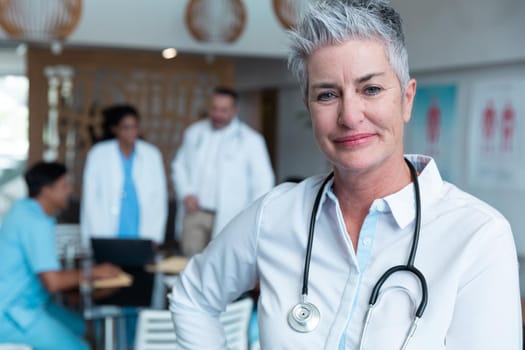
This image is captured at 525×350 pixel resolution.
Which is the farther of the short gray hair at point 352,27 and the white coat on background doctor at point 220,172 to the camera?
the white coat on background doctor at point 220,172

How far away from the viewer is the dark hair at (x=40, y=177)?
10.8 feet

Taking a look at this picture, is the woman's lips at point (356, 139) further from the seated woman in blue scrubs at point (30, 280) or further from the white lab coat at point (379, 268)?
the seated woman in blue scrubs at point (30, 280)

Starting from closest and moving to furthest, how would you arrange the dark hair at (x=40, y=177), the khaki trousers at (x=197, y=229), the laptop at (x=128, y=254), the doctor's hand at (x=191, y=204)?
the dark hair at (x=40, y=177), the laptop at (x=128, y=254), the khaki trousers at (x=197, y=229), the doctor's hand at (x=191, y=204)

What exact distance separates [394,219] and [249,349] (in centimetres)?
226

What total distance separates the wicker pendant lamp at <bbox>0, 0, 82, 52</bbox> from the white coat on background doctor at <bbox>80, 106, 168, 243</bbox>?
83 cm

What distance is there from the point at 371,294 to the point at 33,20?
4.78 m

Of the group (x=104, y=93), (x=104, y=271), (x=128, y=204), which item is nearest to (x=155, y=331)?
(x=104, y=271)

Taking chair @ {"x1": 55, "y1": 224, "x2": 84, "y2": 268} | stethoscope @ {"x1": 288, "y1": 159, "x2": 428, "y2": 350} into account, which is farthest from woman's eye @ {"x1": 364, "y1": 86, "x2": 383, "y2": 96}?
chair @ {"x1": 55, "y1": 224, "x2": 84, "y2": 268}

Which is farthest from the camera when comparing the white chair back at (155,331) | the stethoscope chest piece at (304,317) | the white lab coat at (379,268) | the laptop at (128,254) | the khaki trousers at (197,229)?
the khaki trousers at (197,229)

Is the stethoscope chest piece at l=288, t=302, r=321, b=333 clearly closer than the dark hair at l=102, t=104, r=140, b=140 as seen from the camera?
Yes

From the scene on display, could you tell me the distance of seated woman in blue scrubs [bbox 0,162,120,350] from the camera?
9.98ft

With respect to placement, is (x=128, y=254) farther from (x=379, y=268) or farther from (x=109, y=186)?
(x=379, y=268)

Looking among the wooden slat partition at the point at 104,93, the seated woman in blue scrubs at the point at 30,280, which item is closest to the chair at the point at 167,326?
the seated woman in blue scrubs at the point at 30,280

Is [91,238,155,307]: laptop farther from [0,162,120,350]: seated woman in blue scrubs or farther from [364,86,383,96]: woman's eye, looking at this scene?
[364,86,383,96]: woman's eye
